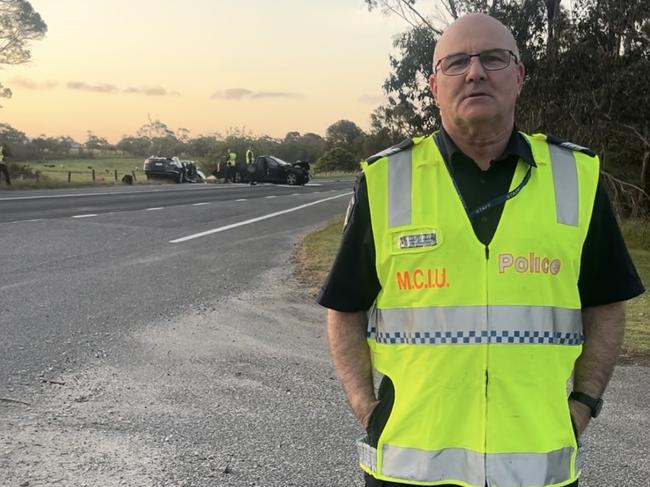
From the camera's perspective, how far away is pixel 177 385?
483cm

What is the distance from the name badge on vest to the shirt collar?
0.25 m

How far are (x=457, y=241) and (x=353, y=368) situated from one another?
0.53m

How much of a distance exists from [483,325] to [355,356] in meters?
0.45

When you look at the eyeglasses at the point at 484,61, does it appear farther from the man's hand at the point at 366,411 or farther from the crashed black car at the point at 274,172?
the crashed black car at the point at 274,172

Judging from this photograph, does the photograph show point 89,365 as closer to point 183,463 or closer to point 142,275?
point 183,463

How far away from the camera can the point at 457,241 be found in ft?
5.76

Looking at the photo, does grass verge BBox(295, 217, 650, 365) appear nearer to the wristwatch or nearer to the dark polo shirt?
the wristwatch

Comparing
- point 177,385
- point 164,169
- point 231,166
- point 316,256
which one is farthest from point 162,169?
point 177,385

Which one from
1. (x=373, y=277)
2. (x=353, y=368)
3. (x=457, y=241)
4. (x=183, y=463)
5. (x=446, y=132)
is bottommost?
(x=183, y=463)

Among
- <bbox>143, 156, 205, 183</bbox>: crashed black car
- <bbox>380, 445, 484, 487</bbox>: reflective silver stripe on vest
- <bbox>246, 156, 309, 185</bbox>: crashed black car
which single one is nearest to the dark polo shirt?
<bbox>380, 445, 484, 487</bbox>: reflective silver stripe on vest

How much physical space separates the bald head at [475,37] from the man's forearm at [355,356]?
0.83m

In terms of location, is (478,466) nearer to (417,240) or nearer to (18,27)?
(417,240)

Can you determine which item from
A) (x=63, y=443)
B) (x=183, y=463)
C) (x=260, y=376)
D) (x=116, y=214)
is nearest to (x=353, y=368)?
(x=183, y=463)

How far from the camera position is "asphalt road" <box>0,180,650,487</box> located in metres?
3.58
